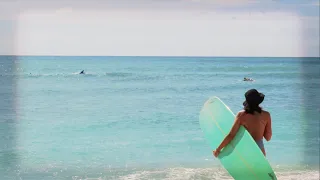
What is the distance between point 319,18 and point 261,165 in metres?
4.42

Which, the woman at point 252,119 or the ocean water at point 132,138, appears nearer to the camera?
the woman at point 252,119

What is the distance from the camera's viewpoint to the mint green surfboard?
2205mm

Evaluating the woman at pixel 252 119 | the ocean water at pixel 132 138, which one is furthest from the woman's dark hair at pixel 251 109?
the ocean water at pixel 132 138

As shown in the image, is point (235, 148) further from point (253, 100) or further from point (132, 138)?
point (132, 138)

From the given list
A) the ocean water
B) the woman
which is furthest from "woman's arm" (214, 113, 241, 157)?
the ocean water

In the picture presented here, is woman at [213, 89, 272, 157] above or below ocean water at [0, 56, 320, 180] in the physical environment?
above

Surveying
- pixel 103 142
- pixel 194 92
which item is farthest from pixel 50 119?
pixel 194 92

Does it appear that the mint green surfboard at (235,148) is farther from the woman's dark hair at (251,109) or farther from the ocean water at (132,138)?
the ocean water at (132,138)

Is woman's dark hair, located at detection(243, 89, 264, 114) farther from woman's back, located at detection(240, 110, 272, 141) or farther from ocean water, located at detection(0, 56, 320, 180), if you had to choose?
ocean water, located at detection(0, 56, 320, 180)

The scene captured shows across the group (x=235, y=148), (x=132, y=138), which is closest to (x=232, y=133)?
(x=235, y=148)

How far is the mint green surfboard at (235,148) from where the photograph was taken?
221 centimetres

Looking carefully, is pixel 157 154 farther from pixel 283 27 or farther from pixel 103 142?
pixel 283 27

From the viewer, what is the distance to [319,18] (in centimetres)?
626

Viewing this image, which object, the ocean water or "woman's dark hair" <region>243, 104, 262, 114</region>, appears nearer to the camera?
"woman's dark hair" <region>243, 104, 262, 114</region>
